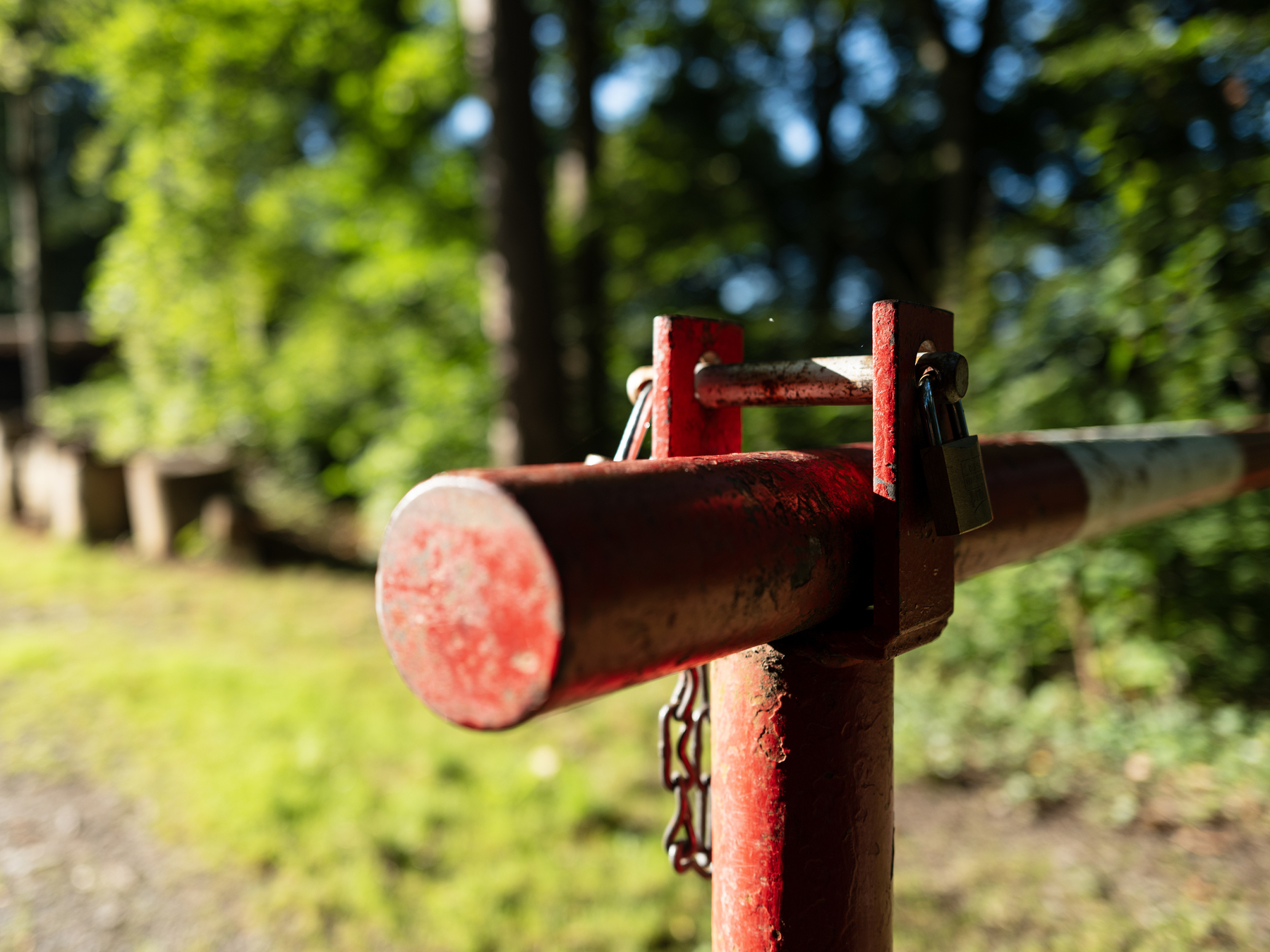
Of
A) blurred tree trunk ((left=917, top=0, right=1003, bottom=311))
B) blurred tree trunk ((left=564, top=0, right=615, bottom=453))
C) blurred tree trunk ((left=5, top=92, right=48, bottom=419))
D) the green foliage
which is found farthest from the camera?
blurred tree trunk ((left=5, top=92, right=48, bottom=419))

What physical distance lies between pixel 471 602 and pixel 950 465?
0.40 meters

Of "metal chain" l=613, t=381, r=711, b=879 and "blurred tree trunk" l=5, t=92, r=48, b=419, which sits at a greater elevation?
"blurred tree trunk" l=5, t=92, r=48, b=419

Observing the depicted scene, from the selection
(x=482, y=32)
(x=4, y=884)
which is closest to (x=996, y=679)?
(x=4, y=884)

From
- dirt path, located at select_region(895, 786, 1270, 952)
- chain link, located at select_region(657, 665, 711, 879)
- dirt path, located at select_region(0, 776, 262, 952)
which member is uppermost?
chain link, located at select_region(657, 665, 711, 879)

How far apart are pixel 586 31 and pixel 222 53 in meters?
3.92

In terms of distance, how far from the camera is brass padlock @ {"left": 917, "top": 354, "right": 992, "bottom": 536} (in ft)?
2.20

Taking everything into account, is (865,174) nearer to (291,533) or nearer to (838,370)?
(291,533)

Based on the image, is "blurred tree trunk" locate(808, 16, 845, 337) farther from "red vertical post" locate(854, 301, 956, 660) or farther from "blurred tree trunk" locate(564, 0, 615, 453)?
"red vertical post" locate(854, 301, 956, 660)

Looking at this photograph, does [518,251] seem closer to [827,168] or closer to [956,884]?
[956,884]

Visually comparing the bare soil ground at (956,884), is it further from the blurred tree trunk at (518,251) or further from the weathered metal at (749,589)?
the blurred tree trunk at (518,251)

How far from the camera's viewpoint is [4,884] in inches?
106

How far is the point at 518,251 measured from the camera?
5.94 metres

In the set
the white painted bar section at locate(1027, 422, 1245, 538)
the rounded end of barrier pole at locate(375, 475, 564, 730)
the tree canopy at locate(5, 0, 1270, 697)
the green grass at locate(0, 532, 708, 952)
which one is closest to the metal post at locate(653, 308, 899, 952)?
the rounded end of barrier pole at locate(375, 475, 564, 730)

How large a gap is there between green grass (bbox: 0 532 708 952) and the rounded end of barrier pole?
86.1 inches
